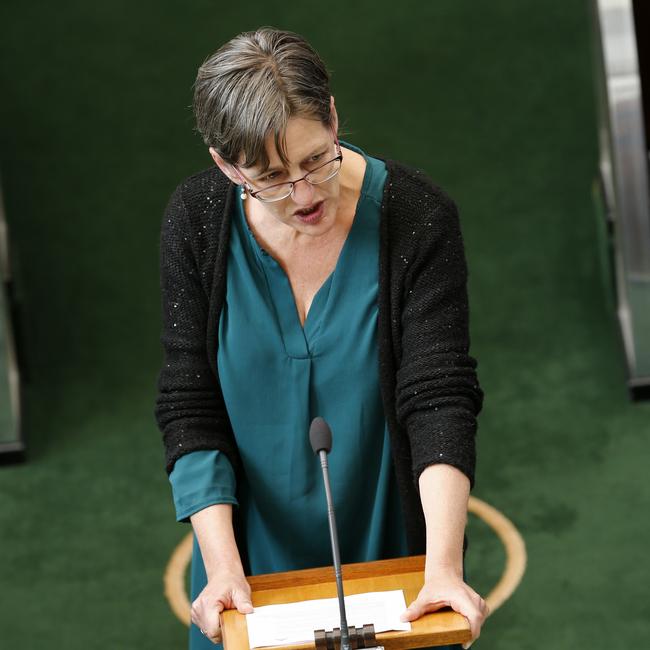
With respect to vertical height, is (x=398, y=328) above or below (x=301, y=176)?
below

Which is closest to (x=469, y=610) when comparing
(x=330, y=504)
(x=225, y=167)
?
(x=330, y=504)

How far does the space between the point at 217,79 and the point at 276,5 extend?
19.5 ft

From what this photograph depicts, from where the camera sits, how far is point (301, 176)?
2781 mm

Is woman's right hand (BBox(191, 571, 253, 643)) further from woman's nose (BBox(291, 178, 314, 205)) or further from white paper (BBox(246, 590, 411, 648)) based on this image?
woman's nose (BBox(291, 178, 314, 205))

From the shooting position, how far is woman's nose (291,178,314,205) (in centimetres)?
280

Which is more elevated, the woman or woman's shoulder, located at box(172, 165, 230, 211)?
woman's shoulder, located at box(172, 165, 230, 211)

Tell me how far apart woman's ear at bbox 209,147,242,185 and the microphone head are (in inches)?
20.5

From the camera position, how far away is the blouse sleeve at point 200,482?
304cm

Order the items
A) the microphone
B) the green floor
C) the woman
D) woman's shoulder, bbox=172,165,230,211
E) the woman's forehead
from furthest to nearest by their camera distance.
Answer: the green floor
woman's shoulder, bbox=172,165,230,211
the woman
the woman's forehead
the microphone

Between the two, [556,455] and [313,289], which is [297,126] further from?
[556,455]

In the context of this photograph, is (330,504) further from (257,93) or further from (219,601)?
(257,93)

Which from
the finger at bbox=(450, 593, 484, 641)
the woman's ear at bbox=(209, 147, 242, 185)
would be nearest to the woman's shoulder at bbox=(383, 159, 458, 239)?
the woman's ear at bbox=(209, 147, 242, 185)

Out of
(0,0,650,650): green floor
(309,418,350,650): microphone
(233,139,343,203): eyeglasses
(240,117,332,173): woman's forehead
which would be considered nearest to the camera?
(309,418,350,650): microphone

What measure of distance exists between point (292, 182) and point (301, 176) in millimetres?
22
